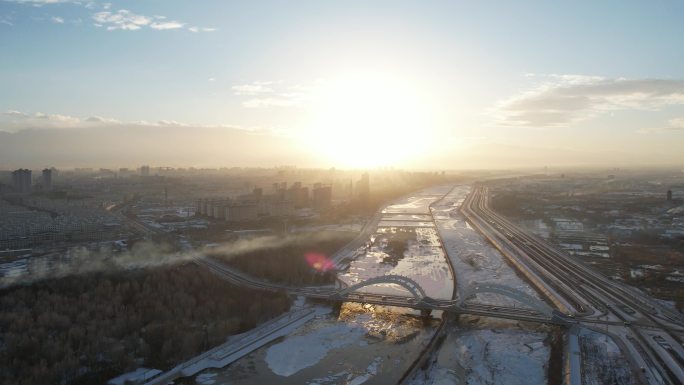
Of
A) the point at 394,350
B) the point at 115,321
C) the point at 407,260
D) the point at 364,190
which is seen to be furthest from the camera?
the point at 364,190

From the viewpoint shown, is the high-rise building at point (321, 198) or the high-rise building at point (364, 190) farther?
the high-rise building at point (364, 190)

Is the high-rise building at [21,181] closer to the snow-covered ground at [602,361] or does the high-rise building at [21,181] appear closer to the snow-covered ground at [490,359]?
the snow-covered ground at [490,359]

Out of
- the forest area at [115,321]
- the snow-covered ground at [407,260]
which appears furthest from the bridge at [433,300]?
the snow-covered ground at [407,260]

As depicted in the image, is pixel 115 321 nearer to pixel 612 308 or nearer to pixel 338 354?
pixel 338 354

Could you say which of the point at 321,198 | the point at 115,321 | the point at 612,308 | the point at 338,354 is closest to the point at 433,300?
the point at 338,354

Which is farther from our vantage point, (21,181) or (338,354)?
(21,181)

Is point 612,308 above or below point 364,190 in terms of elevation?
below

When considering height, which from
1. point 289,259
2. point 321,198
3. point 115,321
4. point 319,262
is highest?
point 321,198
